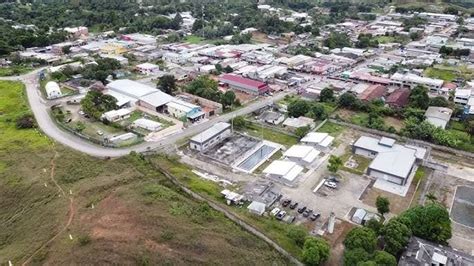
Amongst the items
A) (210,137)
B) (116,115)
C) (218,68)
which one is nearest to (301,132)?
(210,137)

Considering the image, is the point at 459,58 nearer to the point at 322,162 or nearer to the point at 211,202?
the point at 322,162

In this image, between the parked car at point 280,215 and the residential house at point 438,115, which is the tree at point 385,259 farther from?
the residential house at point 438,115

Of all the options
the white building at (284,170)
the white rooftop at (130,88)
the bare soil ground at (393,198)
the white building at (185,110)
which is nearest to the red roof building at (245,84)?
the white building at (185,110)

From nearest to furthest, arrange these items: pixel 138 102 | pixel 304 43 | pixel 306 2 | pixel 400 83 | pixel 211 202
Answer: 1. pixel 211 202
2. pixel 138 102
3. pixel 400 83
4. pixel 304 43
5. pixel 306 2

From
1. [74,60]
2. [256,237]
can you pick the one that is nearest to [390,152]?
[256,237]

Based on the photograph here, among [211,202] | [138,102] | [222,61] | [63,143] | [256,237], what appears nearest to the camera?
[256,237]

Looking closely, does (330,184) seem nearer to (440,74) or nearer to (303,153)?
(303,153)
